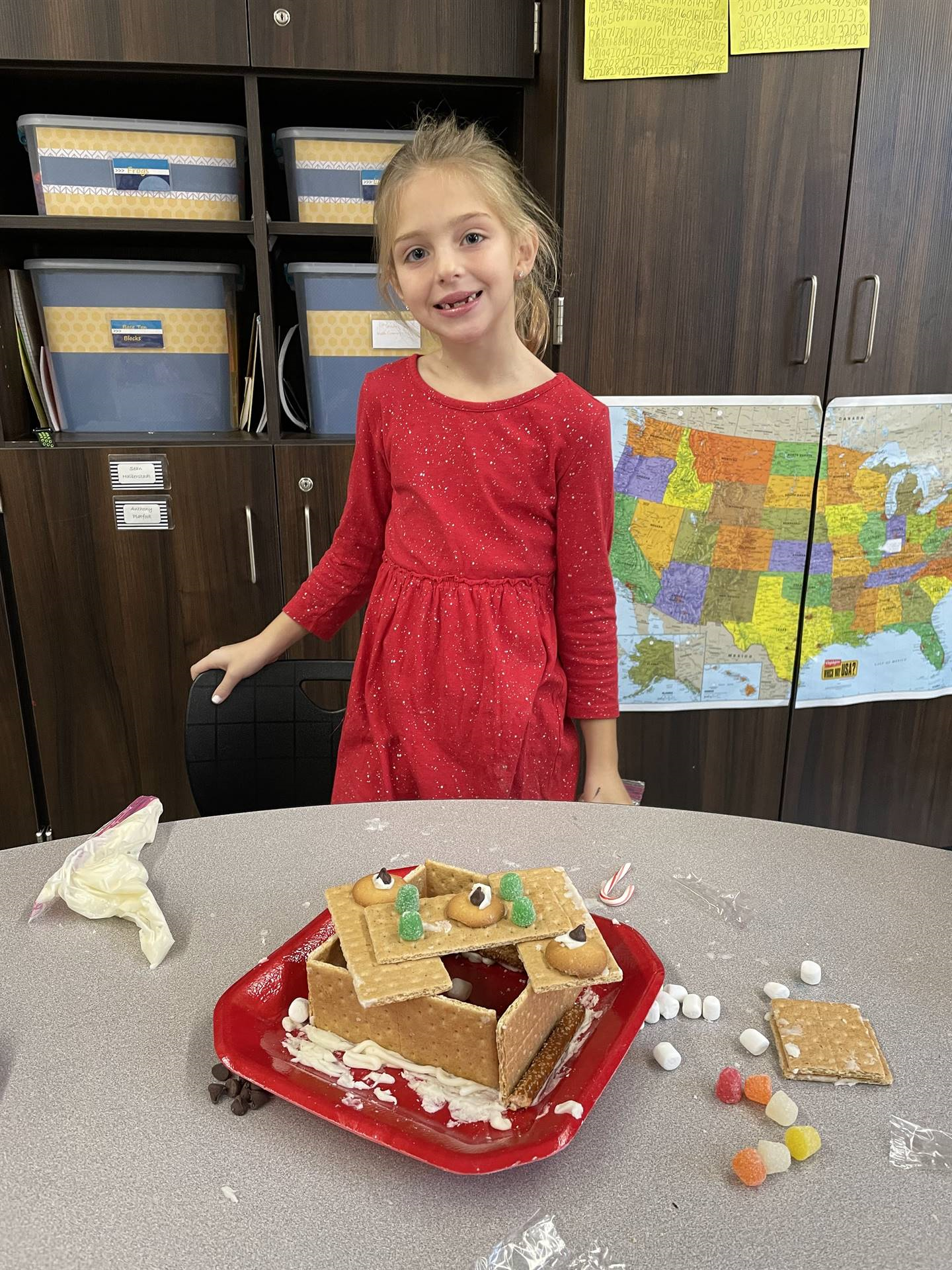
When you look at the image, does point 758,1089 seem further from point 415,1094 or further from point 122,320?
point 122,320

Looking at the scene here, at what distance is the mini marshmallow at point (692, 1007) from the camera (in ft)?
2.23

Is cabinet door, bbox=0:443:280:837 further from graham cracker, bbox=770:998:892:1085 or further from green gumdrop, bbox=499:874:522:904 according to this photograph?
graham cracker, bbox=770:998:892:1085

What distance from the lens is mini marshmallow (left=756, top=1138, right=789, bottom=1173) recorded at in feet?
1.80

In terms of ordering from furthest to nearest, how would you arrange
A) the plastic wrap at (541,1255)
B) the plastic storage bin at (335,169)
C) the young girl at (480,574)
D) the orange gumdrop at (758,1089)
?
the plastic storage bin at (335,169) → the young girl at (480,574) → the orange gumdrop at (758,1089) → the plastic wrap at (541,1255)

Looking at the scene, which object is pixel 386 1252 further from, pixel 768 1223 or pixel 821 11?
pixel 821 11

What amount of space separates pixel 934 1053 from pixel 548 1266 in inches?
12.9

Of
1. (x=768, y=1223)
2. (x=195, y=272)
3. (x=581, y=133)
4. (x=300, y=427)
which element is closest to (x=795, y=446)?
(x=581, y=133)

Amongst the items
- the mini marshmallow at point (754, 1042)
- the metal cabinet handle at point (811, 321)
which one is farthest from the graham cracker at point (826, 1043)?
the metal cabinet handle at point (811, 321)

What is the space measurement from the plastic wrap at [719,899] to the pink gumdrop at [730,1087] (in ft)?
0.61

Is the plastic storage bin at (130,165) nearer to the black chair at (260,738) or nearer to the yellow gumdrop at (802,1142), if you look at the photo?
the black chair at (260,738)

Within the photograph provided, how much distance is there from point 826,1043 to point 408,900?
315 millimetres

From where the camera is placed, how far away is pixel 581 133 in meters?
1.62

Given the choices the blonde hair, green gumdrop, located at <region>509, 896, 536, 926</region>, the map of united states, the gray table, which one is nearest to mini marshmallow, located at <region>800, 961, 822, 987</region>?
the gray table

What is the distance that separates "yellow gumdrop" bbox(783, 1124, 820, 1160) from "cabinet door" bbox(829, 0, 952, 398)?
1.56 metres
